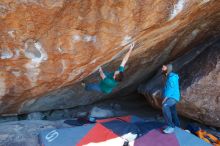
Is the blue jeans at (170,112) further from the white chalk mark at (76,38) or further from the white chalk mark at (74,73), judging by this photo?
the white chalk mark at (76,38)

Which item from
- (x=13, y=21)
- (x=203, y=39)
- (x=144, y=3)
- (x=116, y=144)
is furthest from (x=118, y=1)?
(x=203, y=39)

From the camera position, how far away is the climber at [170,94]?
6469mm

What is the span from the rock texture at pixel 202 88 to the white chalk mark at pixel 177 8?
1.88 meters

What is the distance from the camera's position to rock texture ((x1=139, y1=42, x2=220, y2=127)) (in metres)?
7.52

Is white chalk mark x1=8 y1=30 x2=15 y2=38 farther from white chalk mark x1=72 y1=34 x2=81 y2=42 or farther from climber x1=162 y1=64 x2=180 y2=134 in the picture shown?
climber x1=162 y1=64 x2=180 y2=134

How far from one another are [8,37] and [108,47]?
5.62ft

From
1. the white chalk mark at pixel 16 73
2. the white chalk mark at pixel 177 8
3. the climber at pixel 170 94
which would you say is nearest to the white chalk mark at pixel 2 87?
the white chalk mark at pixel 16 73

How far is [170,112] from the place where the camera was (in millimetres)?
6867

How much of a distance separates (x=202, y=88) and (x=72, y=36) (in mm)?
3188

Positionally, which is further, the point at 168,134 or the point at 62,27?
the point at 168,134

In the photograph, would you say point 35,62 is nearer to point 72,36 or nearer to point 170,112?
point 72,36

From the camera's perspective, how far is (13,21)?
5.35 metres

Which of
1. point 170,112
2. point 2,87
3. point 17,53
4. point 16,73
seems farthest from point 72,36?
point 170,112

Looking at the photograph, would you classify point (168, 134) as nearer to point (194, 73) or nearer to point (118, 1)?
point (194, 73)
